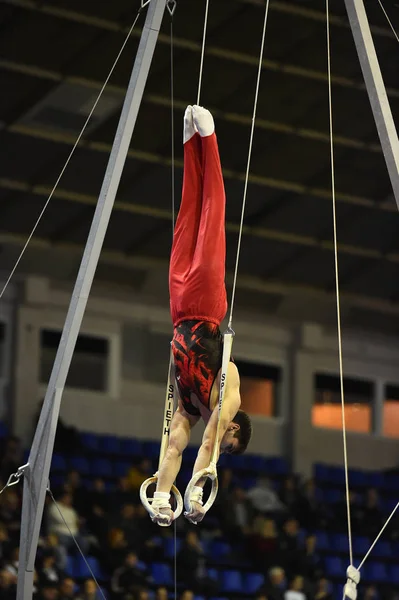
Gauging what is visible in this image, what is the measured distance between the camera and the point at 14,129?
1506cm

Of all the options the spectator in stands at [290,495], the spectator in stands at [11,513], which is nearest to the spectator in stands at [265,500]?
the spectator in stands at [290,495]

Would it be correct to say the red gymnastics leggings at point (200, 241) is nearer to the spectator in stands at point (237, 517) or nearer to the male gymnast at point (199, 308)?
the male gymnast at point (199, 308)

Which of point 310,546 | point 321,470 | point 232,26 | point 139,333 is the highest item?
point 232,26

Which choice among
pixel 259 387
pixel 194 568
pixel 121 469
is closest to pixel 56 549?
pixel 194 568

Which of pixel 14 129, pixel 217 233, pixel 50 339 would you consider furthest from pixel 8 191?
pixel 217 233

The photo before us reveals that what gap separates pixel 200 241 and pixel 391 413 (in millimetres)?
13210

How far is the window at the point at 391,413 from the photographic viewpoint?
20484 millimetres

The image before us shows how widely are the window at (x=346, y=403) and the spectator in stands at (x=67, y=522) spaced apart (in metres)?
6.60

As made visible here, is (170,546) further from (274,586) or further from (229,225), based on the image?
(229,225)

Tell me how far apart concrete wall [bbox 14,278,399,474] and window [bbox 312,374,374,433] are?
0.15 m

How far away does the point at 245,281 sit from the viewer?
737 inches

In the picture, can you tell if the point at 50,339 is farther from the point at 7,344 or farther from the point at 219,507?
the point at 219,507

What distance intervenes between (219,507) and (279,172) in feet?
12.8

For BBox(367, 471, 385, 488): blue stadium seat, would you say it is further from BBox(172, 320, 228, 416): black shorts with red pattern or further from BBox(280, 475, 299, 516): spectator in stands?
BBox(172, 320, 228, 416): black shorts with red pattern
